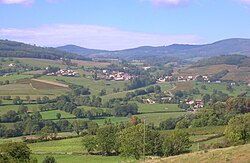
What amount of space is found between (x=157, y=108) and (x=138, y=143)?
68.6 metres

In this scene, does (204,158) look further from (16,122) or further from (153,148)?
(16,122)

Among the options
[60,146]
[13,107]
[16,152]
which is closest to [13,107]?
[13,107]

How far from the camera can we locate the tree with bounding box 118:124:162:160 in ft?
159

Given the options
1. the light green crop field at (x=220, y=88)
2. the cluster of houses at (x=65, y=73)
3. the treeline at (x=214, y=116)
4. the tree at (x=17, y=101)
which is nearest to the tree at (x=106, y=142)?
the treeline at (x=214, y=116)

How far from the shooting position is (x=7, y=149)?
41.9 metres

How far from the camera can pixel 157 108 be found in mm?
117000

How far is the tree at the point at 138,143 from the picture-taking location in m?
48.4

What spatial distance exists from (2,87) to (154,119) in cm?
6367

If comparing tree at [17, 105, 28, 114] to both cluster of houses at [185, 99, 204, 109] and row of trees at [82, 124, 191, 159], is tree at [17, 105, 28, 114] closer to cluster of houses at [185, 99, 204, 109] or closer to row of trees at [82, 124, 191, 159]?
row of trees at [82, 124, 191, 159]

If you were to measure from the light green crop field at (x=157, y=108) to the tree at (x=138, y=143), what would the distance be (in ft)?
197

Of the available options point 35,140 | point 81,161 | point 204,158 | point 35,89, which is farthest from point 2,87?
point 204,158

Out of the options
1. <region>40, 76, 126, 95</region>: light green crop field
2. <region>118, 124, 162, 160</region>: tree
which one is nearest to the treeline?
<region>118, 124, 162, 160</region>: tree

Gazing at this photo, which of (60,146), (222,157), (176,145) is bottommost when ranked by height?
(60,146)

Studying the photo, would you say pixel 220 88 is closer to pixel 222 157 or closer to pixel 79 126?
pixel 79 126
